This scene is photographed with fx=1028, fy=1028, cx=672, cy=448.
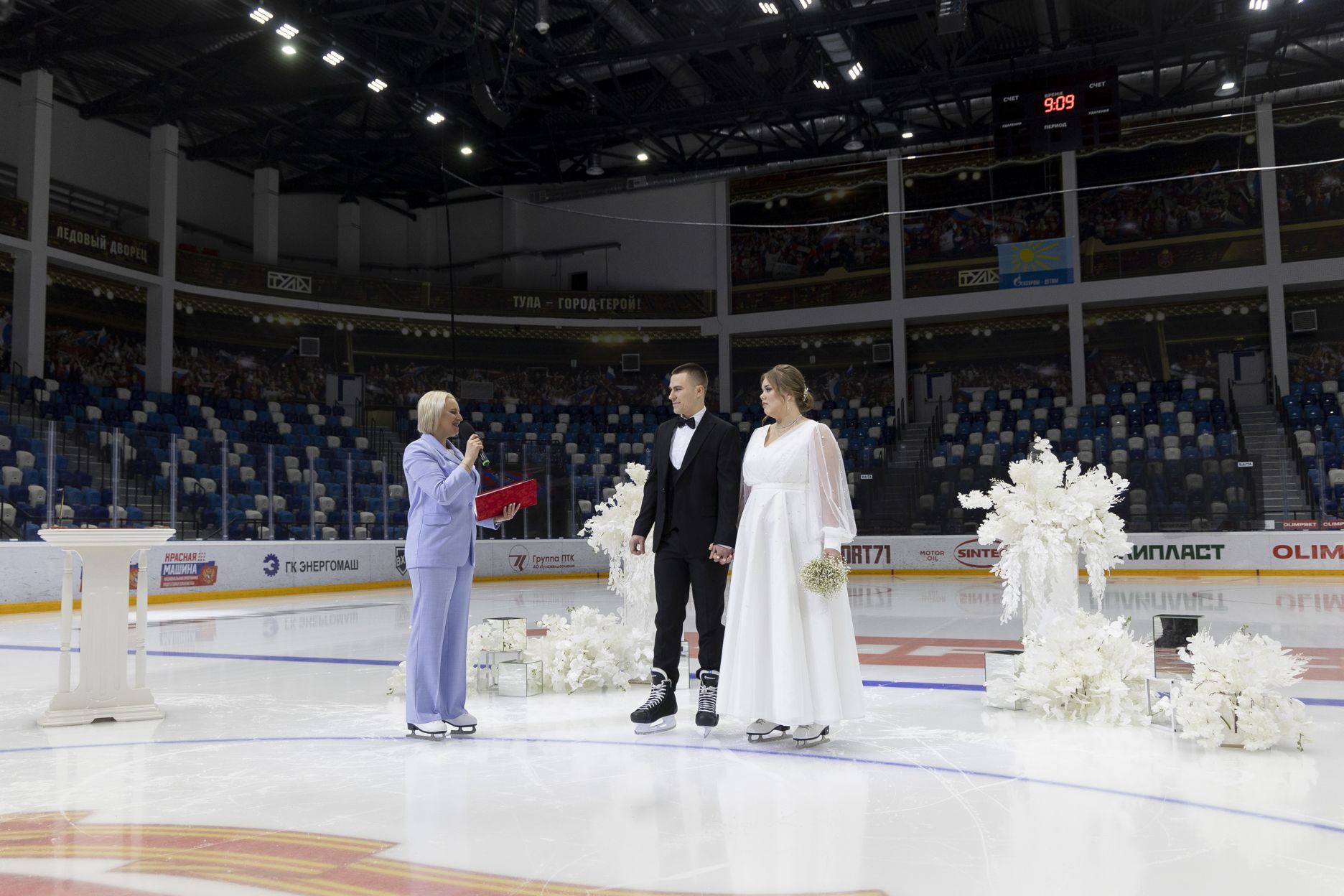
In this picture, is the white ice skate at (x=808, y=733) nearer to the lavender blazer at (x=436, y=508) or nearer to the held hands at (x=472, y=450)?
the lavender blazer at (x=436, y=508)

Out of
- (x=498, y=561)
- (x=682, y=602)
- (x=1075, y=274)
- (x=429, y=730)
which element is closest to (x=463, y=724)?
(x=429, y=730)

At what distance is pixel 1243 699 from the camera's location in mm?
3969

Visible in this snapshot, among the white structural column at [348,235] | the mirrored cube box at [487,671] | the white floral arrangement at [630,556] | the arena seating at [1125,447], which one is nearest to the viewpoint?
the mirrored cube box at [487,671]

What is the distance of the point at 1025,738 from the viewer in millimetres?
4238

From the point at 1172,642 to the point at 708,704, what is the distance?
2.03 metres

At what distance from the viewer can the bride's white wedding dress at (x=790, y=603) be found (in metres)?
4.02

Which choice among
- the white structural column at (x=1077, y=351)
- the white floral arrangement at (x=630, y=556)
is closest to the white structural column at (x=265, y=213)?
the white structural column at (x=1077, y=351)

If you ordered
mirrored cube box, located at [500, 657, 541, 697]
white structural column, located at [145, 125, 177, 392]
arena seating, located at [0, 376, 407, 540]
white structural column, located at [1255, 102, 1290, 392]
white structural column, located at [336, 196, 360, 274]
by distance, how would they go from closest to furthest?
mirrored cube box, located at [500, 657, 541, 697] < arena seating, located at [0, 376, 407, 540] < white structural column, located at [145, 125, 177, 392] < white structural column, located at [1255, 102, 1290, 392] < white structural column, located at [336, 196, 360, 274]

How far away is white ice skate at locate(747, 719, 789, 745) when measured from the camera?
165 inches

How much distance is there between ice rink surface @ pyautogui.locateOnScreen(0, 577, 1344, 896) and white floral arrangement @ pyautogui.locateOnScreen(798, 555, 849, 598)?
24.8 inches

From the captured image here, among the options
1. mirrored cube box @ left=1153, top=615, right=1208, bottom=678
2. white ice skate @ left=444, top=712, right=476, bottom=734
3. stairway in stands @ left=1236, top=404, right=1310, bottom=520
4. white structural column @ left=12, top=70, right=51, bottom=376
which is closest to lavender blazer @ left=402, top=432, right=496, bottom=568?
white ice skate @ left=444, top=712, right=476, bottom=734

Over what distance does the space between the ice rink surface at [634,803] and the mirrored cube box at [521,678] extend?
3.4 inches

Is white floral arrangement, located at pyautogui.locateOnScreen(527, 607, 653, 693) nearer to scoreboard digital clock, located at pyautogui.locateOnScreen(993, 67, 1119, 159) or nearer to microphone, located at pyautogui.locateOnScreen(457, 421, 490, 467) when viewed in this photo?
microphone, located at pyautogui.locateOnScreen(457, 421, 490, 467)

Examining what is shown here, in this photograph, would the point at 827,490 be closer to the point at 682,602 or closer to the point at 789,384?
the point at 789,384
